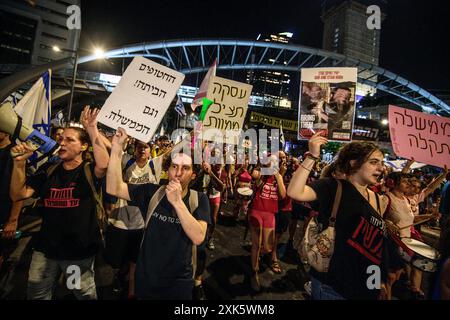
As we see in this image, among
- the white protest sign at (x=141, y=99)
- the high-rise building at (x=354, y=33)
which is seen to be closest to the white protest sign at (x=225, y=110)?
the white protest sign at (x=141, y=99)

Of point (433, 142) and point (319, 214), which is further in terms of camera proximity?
point (433, 142)

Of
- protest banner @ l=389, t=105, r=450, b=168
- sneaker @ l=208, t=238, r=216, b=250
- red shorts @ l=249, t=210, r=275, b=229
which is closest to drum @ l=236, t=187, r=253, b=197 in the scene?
sneaker @ l=208, t=238, r=216, b=250

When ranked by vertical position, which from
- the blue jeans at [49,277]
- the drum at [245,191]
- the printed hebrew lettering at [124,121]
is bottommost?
the blue jeans at [49,277]

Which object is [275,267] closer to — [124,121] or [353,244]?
[353,244]

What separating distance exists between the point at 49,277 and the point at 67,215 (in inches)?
24.1

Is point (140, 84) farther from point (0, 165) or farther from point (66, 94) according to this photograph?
point (66, 94)

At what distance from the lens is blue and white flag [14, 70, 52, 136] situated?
384 cm

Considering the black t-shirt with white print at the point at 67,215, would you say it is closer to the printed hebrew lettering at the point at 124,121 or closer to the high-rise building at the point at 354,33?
the printed hebrew lettering at the point at 124,121

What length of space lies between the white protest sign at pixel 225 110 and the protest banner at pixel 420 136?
2495 millimetres

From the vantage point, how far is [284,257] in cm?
553

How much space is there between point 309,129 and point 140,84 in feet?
7.91

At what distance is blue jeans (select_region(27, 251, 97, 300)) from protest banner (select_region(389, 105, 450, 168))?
391cm

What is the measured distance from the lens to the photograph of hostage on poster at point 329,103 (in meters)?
3.74
